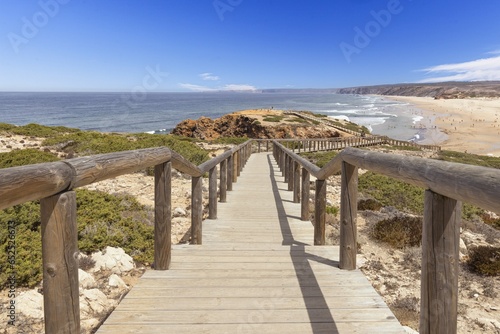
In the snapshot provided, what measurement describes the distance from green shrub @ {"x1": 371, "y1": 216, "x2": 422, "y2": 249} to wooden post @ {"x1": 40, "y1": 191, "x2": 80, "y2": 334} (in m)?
5.22

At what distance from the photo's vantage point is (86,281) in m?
3.70

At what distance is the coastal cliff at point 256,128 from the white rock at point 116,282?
83.9ft

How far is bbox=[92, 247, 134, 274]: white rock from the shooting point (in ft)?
13.9

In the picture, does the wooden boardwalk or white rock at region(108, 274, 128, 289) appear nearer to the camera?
the wooden boardwalk

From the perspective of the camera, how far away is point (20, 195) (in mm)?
1285

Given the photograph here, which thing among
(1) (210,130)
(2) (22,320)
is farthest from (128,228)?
(1) (210,130)

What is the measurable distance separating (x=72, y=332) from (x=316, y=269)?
2.16 m

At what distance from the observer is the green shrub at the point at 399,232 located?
5.79 m

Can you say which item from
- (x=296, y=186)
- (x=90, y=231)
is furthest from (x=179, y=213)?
(x=296, y=186)

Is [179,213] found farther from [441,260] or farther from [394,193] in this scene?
[394,193]

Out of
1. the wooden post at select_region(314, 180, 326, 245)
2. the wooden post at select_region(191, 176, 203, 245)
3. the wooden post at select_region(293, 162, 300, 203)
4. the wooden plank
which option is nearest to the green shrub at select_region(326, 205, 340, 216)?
the wooden post at select_region(293, 162, 300, 203)

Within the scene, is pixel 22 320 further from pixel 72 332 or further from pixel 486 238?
pixel 486 238

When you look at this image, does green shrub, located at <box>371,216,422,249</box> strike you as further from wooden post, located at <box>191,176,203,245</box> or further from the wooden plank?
the wooden plank

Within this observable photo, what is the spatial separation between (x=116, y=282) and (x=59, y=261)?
2535 mm
